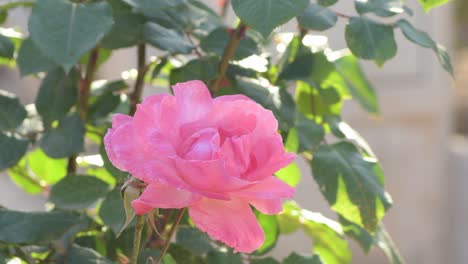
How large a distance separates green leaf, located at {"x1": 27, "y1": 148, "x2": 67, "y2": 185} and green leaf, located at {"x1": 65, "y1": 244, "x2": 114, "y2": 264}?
322 millimetres

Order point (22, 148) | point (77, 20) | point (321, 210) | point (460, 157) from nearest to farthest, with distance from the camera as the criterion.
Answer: point (77, 20) < point (22, 148) < point (321, 210) < point (460, 157)

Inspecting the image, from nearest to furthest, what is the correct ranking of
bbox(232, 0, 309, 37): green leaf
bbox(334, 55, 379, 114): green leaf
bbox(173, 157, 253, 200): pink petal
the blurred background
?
bbox(173, 157, 253, 200): pink petal < bbox(232, 0, 309, 37): green leaf < bbox(334, 55, 379, 114): green leaf < the blurred background

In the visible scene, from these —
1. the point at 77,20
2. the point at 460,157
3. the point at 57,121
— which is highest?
the point at 77,20

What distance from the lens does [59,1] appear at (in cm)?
74

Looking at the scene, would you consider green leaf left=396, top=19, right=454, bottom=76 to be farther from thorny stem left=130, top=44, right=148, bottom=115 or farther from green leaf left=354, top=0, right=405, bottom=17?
thorny stem left=130, top=44, right=148, bottom=115

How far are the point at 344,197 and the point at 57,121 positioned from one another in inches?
11.9

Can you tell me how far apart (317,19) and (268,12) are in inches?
4.4

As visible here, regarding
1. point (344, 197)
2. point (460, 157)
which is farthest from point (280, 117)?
point (460, 157)

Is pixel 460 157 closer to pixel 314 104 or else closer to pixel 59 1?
pixel 314 104

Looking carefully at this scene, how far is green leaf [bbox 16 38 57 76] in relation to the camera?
80 cm

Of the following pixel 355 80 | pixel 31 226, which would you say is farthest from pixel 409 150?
pixel 31 226

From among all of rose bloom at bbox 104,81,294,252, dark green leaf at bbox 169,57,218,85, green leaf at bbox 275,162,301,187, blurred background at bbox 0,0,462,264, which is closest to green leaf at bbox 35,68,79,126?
dark green leaf at bbox 169,57,218,85

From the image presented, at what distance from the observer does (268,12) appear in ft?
2.14

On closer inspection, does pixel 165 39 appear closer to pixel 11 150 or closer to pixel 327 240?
pixel 11 150
